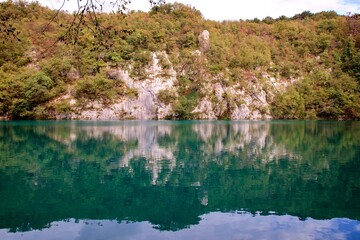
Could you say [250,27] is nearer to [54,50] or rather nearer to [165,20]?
[165,20]

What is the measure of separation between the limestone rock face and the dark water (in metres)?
62.1

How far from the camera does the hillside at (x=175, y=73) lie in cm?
6819

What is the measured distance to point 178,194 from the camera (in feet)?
44.2

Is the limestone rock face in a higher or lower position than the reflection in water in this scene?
higher

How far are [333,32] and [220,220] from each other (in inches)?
3836

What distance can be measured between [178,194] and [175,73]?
2572 inches

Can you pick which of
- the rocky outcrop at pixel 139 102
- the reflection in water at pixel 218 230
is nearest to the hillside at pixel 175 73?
the rocky outcrop at pixel 139 102

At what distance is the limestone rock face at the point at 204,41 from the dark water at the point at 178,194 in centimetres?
6210

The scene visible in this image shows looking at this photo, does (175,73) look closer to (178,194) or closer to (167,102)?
(167,102)

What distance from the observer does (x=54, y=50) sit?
7531 centimetres

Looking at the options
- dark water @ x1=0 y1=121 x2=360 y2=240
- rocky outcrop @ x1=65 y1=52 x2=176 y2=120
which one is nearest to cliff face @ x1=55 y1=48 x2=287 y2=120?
rocky outcrop @ x1=65 y1=52 x2=176 y2=120

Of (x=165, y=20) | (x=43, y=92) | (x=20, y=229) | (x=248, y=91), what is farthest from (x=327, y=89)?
(x=20, y=229)

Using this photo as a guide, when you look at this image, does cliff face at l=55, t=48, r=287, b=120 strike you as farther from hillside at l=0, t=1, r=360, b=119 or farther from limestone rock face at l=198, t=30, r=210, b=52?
limestone rock face at l=198, t=30, r=210, b=52

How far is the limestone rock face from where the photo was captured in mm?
84562
